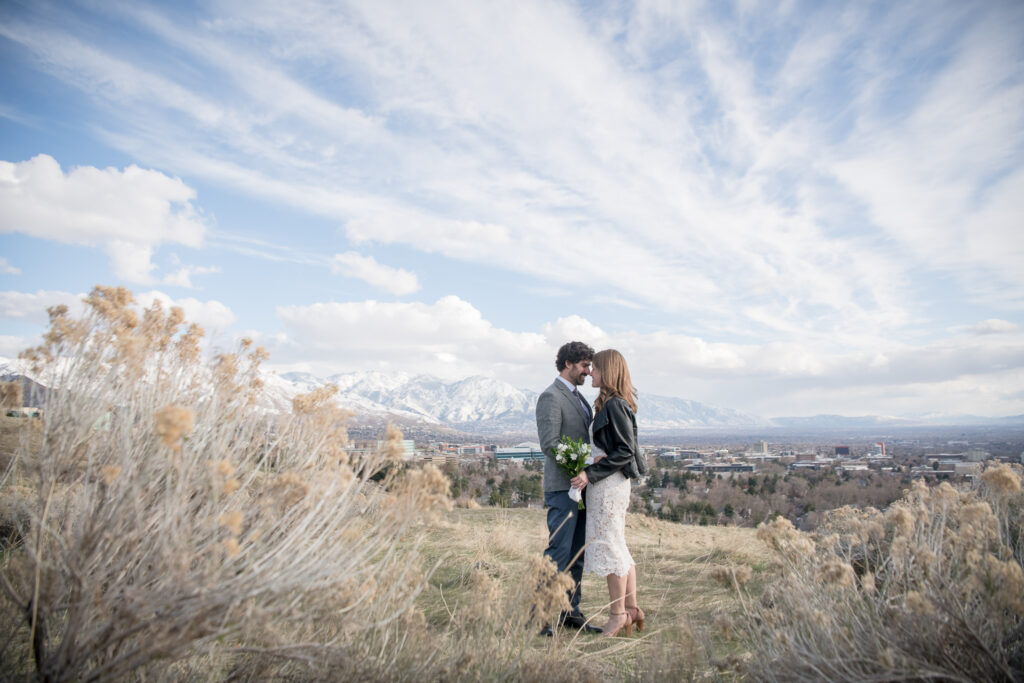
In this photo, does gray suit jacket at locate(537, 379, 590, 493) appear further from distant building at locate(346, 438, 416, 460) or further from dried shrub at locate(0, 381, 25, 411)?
dried shrub at locate(0, 381, 25, 411)

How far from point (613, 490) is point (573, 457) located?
53cm

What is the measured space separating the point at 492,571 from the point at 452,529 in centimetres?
354

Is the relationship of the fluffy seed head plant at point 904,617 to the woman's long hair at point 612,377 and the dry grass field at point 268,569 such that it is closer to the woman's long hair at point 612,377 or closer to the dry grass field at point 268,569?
the dry grass field at point 268,569

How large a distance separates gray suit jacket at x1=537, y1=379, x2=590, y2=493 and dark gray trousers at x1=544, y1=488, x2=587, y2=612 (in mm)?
130

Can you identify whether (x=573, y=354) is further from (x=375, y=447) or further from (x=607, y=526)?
(x=375, y=447)

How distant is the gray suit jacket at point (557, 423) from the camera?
4996 millimetres

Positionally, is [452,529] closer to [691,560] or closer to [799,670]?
[691,560]

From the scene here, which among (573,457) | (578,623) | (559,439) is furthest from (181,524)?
(578,623)

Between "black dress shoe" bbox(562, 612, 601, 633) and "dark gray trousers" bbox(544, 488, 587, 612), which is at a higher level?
"dark gray trousers" bbox(544, 488, 587, 612)

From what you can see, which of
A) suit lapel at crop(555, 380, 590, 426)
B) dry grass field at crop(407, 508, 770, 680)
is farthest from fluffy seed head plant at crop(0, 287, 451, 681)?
suit lapel at crop(555, 380, 590, 426)

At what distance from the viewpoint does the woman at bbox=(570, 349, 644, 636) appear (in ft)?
15.5

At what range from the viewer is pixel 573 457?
473cm

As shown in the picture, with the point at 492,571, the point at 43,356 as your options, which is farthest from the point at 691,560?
the point at 43,356

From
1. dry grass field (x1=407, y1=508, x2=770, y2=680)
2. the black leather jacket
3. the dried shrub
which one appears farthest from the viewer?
the black leather jacket
